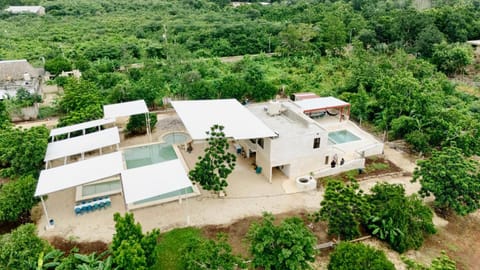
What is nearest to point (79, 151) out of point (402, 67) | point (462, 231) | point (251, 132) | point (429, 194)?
point (251, 132)

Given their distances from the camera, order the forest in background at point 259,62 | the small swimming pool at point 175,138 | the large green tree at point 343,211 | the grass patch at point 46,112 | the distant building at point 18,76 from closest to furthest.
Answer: the large green tree at point 343,211
the forest in background at point 259,62
the small swimming pool at point 175,138
the grass patch at point 46,112
the distant building at point 18,76

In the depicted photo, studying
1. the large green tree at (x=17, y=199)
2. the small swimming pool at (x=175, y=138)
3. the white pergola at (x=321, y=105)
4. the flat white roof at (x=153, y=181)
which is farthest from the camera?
the white pergola at (x=321, y=105)

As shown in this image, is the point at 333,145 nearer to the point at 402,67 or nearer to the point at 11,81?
the point at 402,67

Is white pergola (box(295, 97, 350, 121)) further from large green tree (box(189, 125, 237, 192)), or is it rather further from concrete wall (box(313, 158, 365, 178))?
large green tree (box(189, 125, 237, 192))

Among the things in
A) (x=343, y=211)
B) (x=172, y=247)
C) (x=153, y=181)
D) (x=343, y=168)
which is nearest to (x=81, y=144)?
(x=153, y=181)

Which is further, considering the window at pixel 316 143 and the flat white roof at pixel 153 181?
the window at pixel 316 143

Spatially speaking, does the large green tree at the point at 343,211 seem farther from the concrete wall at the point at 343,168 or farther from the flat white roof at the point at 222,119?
the flat white roof at the point at 222,119

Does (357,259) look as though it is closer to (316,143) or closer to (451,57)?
(316,143)

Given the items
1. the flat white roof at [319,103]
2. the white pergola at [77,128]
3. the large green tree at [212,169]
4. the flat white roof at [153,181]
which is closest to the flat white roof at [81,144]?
the white pergola at [77,128]
